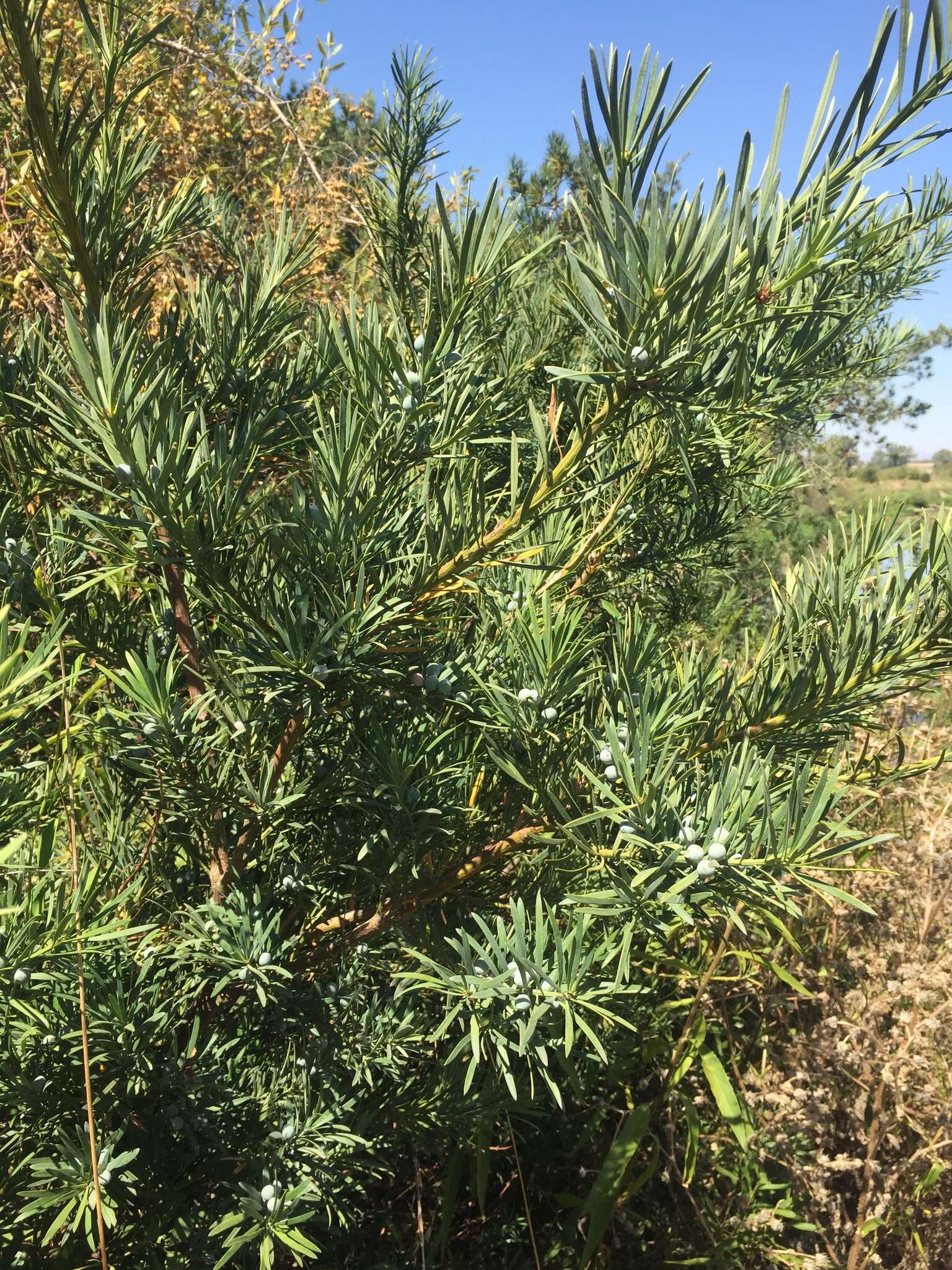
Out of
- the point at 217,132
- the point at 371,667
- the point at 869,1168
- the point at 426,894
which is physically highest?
the point at 217,132

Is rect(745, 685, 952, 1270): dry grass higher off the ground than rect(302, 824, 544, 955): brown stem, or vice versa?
rect(302, 824, 544, 955): brown stem

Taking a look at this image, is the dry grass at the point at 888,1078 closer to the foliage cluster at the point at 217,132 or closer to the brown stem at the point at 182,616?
the brown stem at the point at 182,616

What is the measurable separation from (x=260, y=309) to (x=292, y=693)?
0.47m

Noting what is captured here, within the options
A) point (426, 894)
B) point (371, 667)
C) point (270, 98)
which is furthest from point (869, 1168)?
point (270, 98)

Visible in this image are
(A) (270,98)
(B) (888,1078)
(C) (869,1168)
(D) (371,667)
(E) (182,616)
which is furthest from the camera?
(A) (270,98)

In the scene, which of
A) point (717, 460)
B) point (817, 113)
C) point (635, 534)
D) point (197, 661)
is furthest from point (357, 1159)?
point (817, 113)

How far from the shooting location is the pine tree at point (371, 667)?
0.62 meters

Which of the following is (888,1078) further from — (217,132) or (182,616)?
(217,132)

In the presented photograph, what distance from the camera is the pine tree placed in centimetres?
62

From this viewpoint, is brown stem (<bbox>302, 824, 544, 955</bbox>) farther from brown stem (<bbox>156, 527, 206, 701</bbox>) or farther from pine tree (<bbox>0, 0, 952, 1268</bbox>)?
brown stem (<bbox>156, 527, 206, 701</bbox>)

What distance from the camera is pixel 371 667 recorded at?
75 cm

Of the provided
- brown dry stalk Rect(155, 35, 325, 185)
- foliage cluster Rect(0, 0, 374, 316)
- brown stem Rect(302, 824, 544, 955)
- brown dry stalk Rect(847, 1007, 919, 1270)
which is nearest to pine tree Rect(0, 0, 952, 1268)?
brown stem Rect(302, 824, 544, 955)

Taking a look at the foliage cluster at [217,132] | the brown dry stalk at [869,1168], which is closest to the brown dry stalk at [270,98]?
the foliage cluster at [217,132]

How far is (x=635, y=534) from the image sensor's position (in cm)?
130
